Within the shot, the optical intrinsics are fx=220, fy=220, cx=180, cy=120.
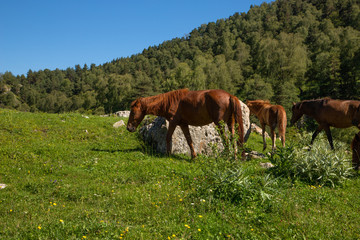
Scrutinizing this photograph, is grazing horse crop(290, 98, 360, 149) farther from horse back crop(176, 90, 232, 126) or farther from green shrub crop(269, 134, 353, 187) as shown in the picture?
horse back crop(176, 90, 232, 126)

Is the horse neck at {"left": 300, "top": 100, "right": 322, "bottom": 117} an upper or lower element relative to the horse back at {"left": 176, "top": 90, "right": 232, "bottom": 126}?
lower

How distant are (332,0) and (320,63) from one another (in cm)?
11621

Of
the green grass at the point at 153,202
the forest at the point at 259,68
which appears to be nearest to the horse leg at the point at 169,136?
the green grass at the point at 153,202

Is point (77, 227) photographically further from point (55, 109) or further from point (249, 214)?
point (55, 109)

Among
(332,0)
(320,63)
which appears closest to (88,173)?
(320,63)

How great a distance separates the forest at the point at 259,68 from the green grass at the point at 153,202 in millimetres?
48363

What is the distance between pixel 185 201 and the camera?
5.27m

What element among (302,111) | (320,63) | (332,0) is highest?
(332,0)

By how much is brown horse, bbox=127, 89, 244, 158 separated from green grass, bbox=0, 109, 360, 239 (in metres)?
1.62

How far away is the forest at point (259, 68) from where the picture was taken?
61.3m

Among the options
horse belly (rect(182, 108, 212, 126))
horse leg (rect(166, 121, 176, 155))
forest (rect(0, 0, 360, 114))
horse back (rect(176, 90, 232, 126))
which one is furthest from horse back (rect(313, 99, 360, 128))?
forest (rect(0, 0, 360, 114))

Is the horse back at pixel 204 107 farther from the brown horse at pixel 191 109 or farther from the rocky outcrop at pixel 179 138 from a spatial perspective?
the rocky outcrop at pixel 179 138

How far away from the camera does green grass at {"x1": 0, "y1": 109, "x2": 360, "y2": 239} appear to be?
13.1 ft

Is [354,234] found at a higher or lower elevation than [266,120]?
lower
